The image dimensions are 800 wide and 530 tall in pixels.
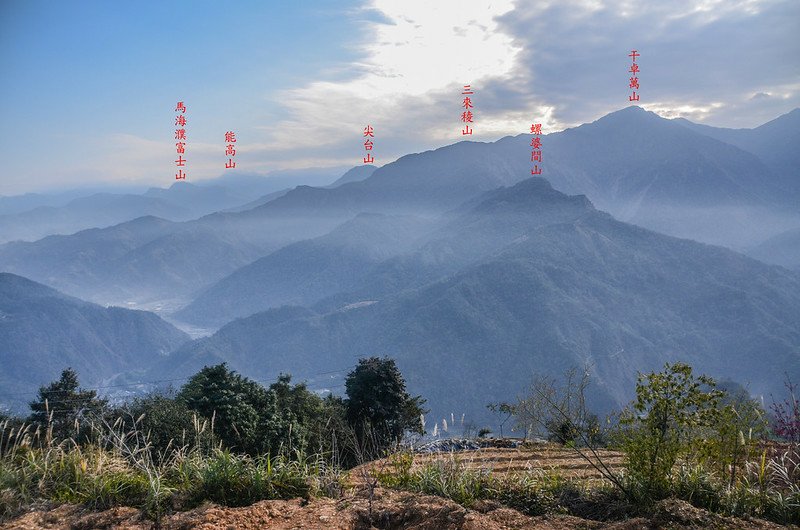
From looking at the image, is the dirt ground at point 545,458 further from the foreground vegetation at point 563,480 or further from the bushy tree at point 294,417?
the bushy tree at point 294,417

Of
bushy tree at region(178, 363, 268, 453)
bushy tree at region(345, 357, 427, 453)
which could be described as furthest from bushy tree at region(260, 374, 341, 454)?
bushy tree at region(345, 357, 427, 453)

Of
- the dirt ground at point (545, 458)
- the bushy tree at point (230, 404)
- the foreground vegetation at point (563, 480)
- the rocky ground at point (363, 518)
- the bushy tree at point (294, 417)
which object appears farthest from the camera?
the bushy tree at point (294, 417)

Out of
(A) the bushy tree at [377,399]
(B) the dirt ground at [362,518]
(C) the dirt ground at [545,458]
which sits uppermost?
(B) the dirt ground at [362,518]

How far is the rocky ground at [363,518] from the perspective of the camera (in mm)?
6102

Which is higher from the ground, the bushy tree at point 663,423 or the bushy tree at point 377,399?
the bushy tree at point 663,423

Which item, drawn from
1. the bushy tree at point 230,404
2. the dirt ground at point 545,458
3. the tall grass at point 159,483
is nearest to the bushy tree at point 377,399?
the bushy tree at point 230,404

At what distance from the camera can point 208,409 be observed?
2088cm

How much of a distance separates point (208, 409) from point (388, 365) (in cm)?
1246

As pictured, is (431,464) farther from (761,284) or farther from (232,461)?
(761,284)

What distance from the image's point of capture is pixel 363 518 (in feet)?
21.8

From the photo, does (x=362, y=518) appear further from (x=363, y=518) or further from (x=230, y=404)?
(x=230, y=404)

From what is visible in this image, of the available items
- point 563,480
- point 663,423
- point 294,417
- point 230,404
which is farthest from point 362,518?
point 294,417

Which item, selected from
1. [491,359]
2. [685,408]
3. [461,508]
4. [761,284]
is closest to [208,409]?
[461,508]

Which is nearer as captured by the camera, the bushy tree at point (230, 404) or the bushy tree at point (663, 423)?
the bushy tree at point (663, 423)
